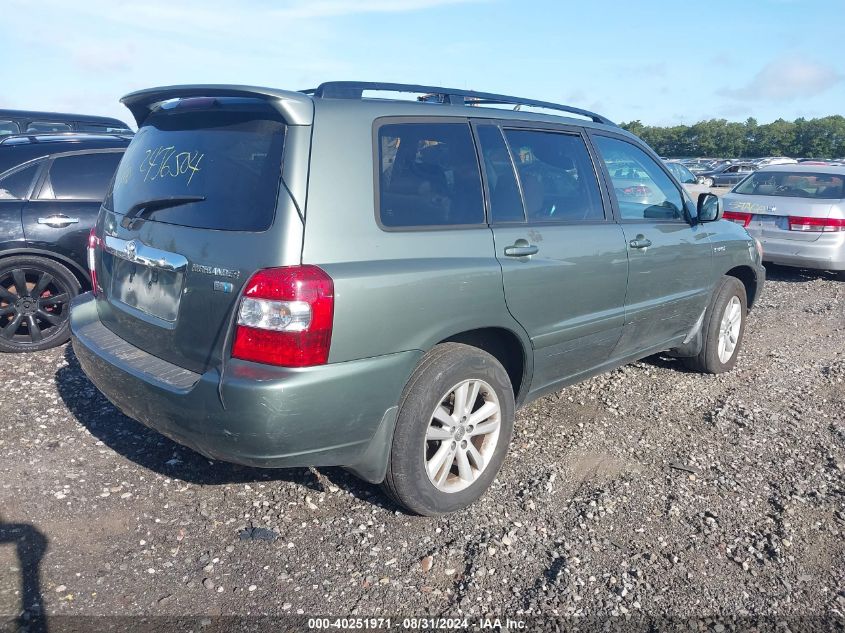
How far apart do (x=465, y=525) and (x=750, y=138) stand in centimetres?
8449

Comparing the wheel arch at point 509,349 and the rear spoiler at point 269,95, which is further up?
the rear spoiler at point 269,95

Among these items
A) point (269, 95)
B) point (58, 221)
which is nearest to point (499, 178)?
point (269, 95)

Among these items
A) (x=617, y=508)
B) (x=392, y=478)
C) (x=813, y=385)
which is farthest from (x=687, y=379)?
(x=392, y=478)

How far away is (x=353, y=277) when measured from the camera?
260 cm

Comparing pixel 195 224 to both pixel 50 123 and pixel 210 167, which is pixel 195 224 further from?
pixel 50 123

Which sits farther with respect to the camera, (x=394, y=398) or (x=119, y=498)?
(x=119, y=498)

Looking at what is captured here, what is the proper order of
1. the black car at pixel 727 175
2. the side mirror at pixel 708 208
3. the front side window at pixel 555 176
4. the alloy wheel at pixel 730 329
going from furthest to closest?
the black car at pixel 727 175 → the alloy wheel at pixel 730 329 → the side mirror at pixel 708 208 → the front side window at pixel 555 176

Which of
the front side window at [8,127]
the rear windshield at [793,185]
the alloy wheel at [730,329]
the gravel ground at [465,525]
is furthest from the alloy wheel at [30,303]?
the rear windshield at [793,185]

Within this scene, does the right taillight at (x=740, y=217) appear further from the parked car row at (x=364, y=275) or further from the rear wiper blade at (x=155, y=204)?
the rear wiper blade at (x=155, y=204)

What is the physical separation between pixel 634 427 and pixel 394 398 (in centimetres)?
209

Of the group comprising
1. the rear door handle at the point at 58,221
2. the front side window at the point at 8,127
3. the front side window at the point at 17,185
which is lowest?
the rear door handle at the point at 58,221

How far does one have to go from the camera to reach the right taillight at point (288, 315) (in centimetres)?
249

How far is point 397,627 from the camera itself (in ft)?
8.21

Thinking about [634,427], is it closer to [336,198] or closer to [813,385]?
[813,385]
